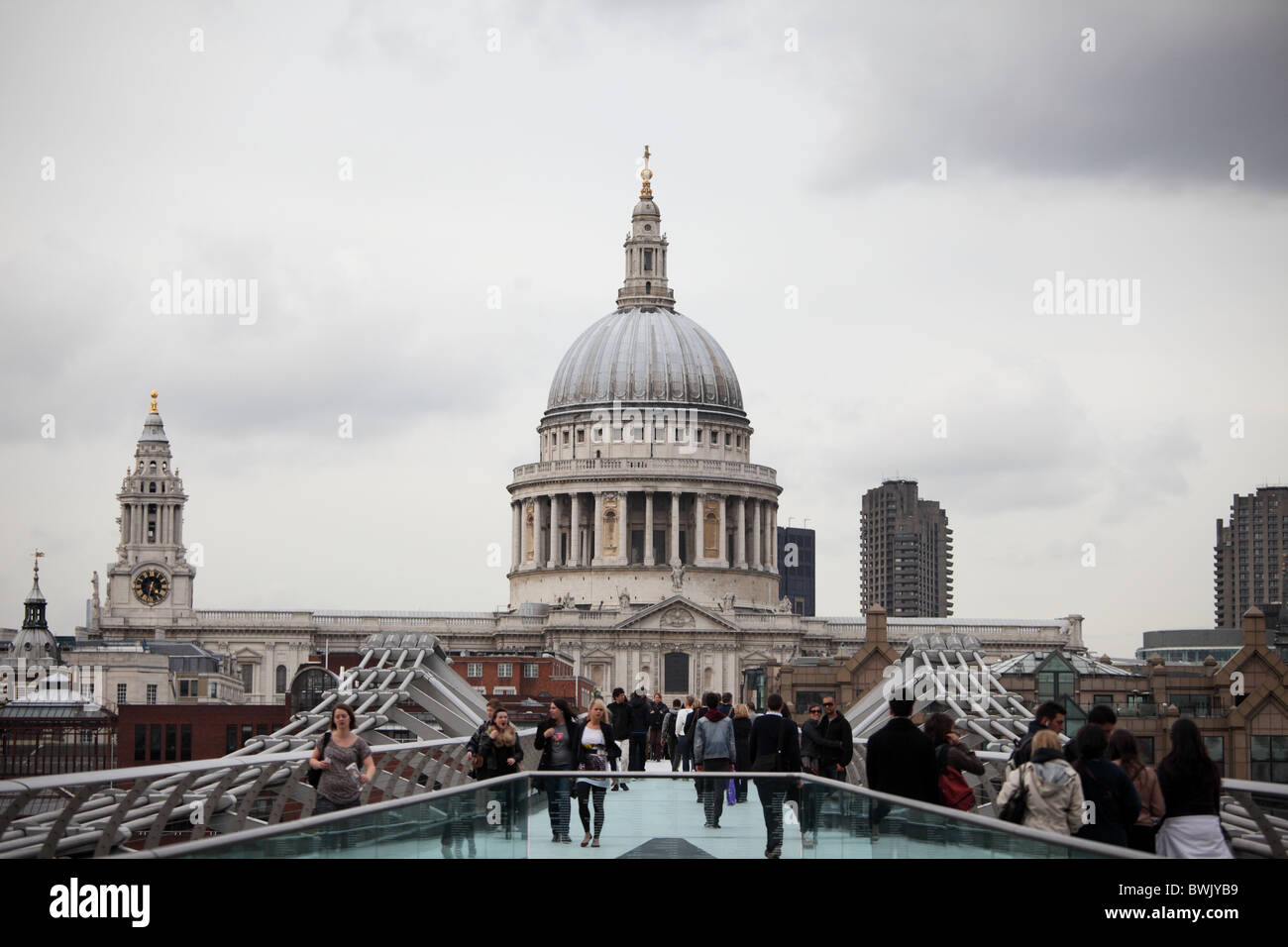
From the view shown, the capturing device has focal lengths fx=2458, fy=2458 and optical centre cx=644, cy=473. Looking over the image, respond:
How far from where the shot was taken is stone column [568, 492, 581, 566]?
165125 millimetres

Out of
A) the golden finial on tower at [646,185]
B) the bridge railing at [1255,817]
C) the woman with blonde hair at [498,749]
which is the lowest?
the bridge railing at [1255,817]

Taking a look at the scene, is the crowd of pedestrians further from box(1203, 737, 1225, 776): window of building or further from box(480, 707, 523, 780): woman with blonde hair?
box(1203, 737, 1225, 776): window of building

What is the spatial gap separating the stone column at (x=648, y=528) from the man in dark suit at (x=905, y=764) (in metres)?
141

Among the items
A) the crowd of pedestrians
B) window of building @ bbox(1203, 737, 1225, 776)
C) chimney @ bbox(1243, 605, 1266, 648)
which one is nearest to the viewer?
the crowd of pedestrians

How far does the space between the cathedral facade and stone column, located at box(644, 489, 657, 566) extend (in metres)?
0.14

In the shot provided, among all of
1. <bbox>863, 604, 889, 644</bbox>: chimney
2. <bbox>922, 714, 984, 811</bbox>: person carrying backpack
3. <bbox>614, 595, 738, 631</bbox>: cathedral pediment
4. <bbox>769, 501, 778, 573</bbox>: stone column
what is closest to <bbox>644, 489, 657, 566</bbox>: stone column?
<bbox>614, 595, 738, 631</bbox>: cathedral pediment

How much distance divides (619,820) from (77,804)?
24.9ft

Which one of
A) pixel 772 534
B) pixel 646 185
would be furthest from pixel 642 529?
pixel 646 185

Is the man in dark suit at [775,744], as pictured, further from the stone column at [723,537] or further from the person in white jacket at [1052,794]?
the stone column at [723,537]

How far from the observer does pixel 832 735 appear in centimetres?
3033

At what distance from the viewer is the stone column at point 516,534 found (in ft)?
562

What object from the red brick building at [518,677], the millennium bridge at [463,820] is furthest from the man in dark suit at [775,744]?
the red brick building at [518,677]

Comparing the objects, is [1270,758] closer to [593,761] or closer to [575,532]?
[593,761]

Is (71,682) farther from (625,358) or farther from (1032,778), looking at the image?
(1032,778)
